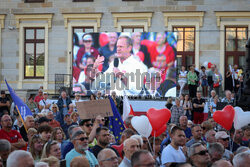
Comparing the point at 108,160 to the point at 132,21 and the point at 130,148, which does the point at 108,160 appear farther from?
the point at 132,21

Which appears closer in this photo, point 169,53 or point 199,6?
point 169,53

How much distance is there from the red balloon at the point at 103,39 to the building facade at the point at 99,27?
249 cm

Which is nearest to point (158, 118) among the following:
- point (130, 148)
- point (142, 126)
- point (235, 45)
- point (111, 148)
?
point (142, 126)

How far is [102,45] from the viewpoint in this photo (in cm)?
2452

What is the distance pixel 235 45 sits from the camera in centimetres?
2641

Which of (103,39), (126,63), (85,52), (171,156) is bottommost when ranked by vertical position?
(171,156)

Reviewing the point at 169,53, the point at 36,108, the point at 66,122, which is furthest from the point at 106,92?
the point at 66,122

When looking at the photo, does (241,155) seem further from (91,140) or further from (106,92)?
(106,92)

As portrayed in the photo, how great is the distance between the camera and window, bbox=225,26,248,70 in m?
26.3

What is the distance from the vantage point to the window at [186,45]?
2667cm

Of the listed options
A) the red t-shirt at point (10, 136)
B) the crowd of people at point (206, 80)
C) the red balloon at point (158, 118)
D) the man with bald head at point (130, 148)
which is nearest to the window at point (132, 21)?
the crowd of people at point (206, 80)

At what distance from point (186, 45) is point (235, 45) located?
2.35 metres

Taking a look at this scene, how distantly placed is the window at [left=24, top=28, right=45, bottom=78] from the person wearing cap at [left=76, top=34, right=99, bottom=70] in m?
3.93

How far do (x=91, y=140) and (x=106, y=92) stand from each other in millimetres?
14459
